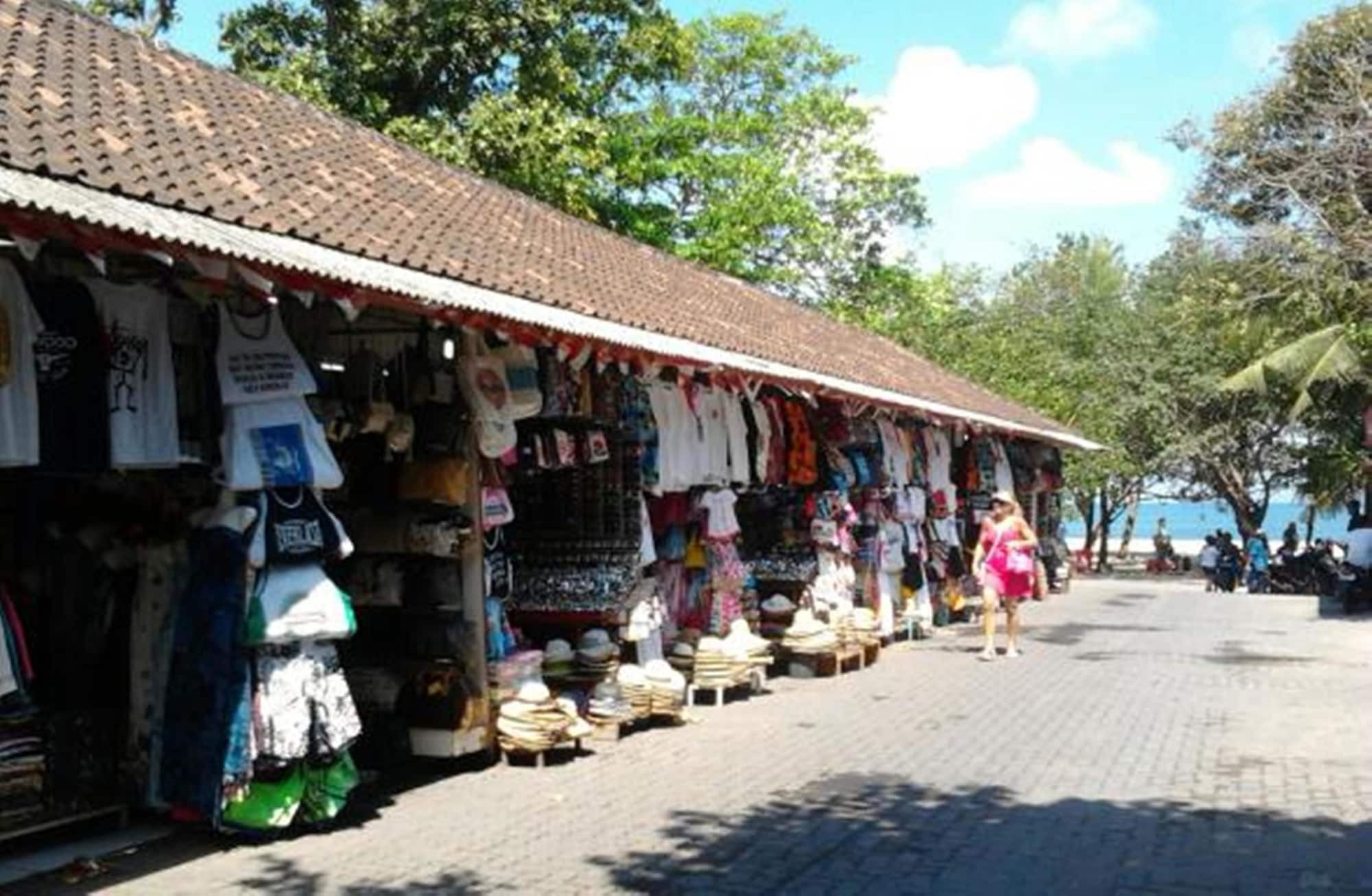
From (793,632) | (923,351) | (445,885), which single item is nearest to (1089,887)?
(445,885)

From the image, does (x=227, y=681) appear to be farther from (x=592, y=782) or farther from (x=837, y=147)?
(x=837, y=147)

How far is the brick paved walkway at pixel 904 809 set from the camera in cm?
586

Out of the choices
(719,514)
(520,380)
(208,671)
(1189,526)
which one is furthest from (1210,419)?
(1189,526)

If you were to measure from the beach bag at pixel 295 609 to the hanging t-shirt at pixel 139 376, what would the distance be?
2.43 feet

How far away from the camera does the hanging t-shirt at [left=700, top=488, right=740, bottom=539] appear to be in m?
11.6

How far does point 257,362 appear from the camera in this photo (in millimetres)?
6395

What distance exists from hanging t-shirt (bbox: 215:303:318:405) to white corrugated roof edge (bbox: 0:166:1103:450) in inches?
15.9

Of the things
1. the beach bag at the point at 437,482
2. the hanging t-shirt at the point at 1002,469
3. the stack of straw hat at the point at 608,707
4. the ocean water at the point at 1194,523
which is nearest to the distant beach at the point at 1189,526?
the ocean water at the point at 1194,523

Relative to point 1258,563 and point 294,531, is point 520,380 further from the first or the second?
point 1258,563

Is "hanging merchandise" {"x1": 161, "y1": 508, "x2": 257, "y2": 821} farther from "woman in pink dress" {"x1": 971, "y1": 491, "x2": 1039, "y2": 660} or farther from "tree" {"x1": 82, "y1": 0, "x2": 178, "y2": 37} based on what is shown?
"tree" {"x1": 82, "y1": 0, "x2": 178, "y2": 37}

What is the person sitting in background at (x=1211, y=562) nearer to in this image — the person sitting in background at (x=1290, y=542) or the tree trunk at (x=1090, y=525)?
the person sitting in background at (x=1290, y=542)

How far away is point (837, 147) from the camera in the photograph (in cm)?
3584

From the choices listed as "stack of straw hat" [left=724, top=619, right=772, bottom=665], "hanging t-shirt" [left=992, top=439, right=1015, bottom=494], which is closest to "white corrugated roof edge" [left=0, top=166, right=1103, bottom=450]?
"stack of straw hat" [left=724, top=619, right=772, bottom=665]

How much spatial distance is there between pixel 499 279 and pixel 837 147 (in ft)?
92.7
